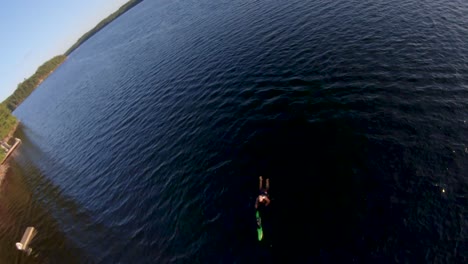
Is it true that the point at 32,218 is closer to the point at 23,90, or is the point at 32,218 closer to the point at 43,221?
the point at 43,221

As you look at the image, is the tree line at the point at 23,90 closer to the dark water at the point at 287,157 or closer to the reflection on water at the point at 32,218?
Answer: the reflection on water at the point at 32,218

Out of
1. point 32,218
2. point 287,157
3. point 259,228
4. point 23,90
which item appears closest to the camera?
point 259,228

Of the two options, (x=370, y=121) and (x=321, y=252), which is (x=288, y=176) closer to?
(x=321, y=252)

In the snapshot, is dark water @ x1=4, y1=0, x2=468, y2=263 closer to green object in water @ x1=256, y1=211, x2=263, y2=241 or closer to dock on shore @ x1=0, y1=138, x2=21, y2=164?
green object in water @ x1=256, y1=211, x2=263, y2=241

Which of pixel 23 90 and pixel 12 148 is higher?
pixel 23 90

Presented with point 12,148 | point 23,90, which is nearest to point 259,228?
point 12,148

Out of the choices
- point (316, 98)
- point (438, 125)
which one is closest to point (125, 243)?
point (316, 98)

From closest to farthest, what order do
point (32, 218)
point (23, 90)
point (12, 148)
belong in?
point (32, 218)
point (12, 148)
point (23, 90)

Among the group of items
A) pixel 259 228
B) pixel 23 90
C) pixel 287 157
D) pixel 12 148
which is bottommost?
pixel 287 157

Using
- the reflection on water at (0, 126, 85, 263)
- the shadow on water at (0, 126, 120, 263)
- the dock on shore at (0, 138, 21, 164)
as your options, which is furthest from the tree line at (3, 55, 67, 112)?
the shadow on water at (0, 126, 120, 263)
